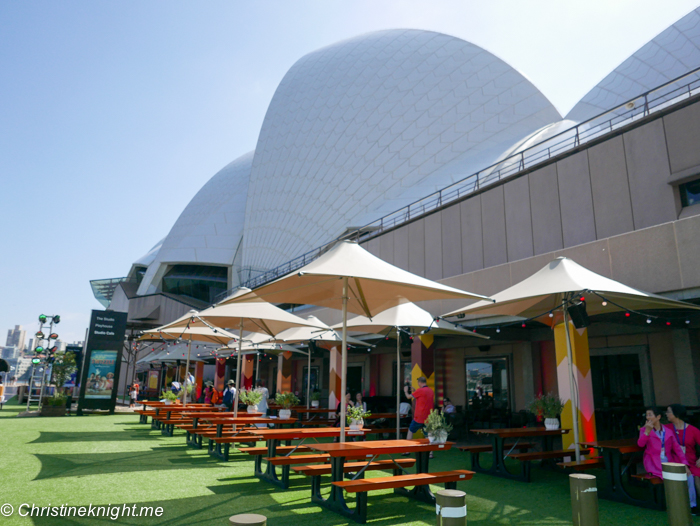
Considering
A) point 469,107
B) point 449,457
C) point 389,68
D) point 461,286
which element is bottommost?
point 449,457

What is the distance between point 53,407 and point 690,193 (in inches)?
796

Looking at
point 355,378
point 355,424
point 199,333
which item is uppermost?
point 199,333

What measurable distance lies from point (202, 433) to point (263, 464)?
1.60 meters

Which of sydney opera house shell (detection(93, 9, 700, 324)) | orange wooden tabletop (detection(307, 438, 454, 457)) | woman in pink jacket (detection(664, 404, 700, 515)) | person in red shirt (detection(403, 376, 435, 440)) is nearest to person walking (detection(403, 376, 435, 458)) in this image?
person in red shirt (detection(403, 376, 435, 440))

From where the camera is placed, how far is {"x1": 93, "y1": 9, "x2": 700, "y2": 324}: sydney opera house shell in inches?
885

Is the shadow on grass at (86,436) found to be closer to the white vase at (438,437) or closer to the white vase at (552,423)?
the white vase at (438,437)

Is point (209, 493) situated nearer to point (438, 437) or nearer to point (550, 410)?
point (438, 437)

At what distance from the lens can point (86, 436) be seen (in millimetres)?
10656

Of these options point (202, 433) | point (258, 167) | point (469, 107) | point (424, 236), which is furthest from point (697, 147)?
point (258, 167)

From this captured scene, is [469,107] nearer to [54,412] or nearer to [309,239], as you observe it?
[309,239]

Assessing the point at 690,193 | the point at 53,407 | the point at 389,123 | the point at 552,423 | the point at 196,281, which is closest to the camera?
the point at 552,423

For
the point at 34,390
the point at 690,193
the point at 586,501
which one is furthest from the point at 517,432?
the point at 34,390

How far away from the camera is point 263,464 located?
7457 mm

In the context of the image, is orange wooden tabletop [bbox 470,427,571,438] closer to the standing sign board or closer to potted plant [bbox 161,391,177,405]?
potted plant [bbox 161,391,177,405]
